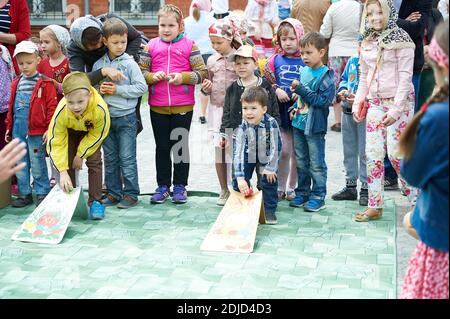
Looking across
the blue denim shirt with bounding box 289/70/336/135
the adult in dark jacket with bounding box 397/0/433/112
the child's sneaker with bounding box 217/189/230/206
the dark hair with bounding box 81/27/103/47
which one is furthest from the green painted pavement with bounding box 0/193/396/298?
the dark hair with bounding box 81/27/103/47

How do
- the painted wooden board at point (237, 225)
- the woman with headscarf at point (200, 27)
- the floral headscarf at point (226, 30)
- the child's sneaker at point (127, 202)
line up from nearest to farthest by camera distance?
the painted wooden board at point (237, 225) → the floral headscarf at point (226, 30) → the child's sneaker at point (127, 202) → the woman with headscarf at point (200, 27)

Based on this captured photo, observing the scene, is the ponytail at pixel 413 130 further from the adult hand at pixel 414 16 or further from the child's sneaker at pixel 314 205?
the adult hand at pixel 414 16

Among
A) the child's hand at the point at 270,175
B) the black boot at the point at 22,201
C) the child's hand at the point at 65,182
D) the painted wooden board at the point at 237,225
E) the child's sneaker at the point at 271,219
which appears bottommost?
the black boot at the point at 22,201

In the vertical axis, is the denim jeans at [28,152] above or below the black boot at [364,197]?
above

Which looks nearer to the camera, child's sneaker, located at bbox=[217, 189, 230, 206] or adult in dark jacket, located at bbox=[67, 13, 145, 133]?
adult in dark jacket, located at bbox=[67, 13, 145, 133]

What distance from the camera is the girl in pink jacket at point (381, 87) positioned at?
578 centimetres

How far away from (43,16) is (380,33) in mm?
12274

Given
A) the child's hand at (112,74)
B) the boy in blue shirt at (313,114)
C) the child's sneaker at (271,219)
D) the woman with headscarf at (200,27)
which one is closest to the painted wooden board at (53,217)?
the child's hand at (112,74)

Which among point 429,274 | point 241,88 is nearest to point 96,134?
point 241,88

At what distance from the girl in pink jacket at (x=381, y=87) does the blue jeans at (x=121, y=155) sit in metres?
1.83

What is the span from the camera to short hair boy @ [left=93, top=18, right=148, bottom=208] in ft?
21.1

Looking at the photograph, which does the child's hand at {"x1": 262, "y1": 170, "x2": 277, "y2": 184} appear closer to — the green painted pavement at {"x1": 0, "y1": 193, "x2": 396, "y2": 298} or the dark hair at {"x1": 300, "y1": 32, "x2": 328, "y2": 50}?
the green painted pavement at {"x1": 0, "y1": 193, "x2": 396, "y2": 298}

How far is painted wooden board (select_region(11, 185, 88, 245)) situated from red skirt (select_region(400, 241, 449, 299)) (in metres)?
3.21

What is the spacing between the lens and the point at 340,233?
229 inches
